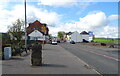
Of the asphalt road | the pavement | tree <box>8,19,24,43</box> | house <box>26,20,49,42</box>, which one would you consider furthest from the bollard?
house <box>26,20,49,42</box>

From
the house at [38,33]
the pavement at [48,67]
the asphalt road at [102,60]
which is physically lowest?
the asphalt road at [102,60]

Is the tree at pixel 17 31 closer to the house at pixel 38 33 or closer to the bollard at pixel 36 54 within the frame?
the house at pixel 38 33

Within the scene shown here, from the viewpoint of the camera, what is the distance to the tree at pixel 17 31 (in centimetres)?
4339

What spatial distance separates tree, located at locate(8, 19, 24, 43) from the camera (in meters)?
43.4

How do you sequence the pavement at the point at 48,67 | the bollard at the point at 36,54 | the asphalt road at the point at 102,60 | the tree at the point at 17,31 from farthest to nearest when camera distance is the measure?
the tree at the point at 17,31 < the bollard at the point at 36,54 < the asphalt road at the point at 102,60 < the pavement at the point at 48,67

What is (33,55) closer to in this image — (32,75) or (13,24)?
(32,75)

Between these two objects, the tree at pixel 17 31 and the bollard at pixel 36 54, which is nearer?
the bollard at pixel 36 54

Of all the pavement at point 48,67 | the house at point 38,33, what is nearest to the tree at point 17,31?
the house at point 38,33

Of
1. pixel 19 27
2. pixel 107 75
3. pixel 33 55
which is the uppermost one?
pixel 19 27

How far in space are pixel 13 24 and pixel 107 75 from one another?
132 feet

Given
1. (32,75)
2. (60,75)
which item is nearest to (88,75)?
(60,75)

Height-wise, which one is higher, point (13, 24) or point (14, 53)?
point (13, 24)

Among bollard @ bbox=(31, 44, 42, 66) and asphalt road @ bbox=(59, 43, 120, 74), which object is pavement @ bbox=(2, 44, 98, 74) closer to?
bollard @ bbox=(31, 44, 42, 66)

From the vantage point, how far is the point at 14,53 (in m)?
19.8
